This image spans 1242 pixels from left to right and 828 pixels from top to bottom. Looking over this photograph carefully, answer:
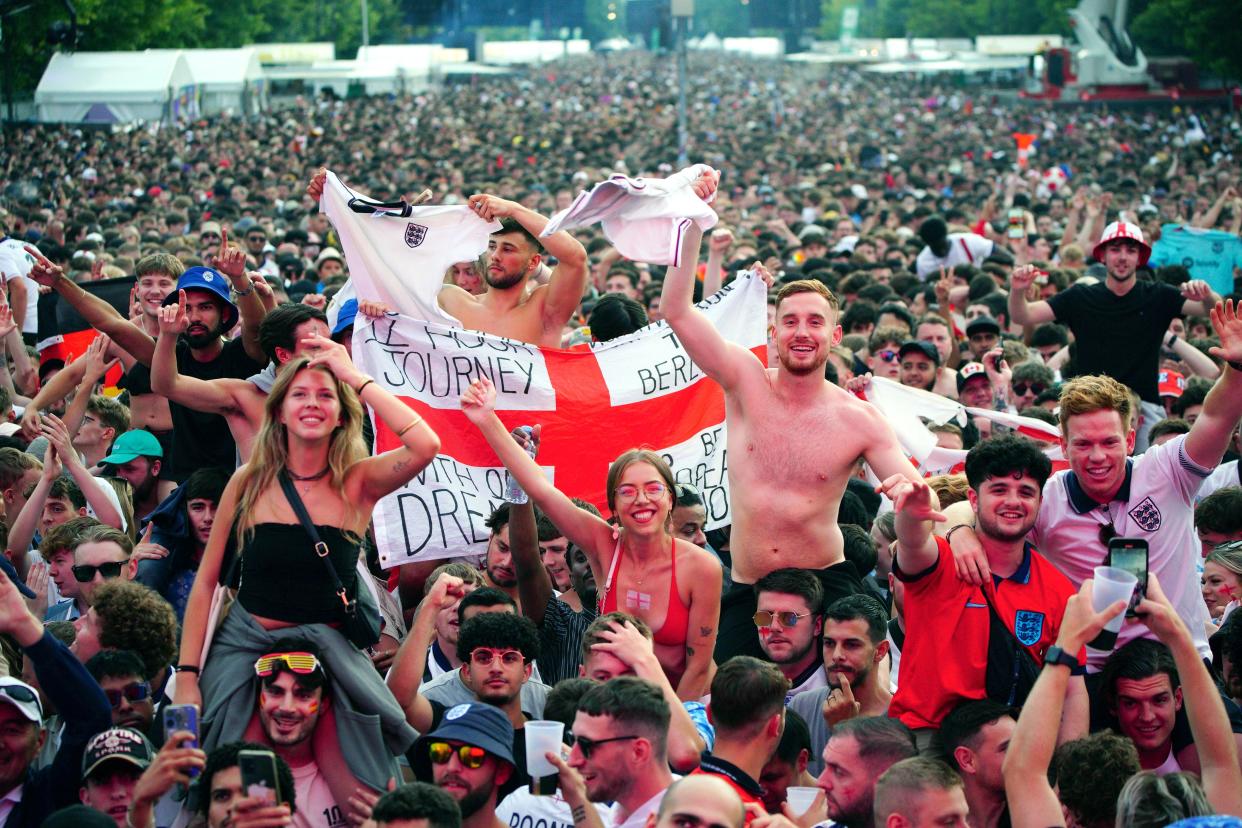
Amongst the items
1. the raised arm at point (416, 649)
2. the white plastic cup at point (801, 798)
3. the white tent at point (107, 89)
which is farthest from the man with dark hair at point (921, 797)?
the white tent at point (107, 89)

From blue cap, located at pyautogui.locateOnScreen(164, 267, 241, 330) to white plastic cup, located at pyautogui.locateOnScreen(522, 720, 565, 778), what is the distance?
3.31 metres

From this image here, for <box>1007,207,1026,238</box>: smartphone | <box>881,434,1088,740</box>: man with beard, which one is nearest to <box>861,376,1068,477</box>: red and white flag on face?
<box>881,434,1088,740</box>: man with beard

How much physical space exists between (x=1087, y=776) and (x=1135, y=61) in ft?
172

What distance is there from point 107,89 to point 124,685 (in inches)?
1525

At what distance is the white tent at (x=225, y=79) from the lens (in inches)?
1940

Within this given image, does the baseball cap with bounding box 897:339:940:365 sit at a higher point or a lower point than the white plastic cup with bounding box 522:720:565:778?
lower

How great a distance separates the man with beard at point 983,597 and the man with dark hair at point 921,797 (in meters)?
0.84

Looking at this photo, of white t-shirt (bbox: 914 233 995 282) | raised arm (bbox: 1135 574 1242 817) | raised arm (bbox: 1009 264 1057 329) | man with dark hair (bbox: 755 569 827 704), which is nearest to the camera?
raised arm (bbox: 1135 574 1242 817)

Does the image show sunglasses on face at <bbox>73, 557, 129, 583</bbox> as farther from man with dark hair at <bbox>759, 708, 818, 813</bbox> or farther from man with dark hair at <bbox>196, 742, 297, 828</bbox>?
man with dark hair at <bbox>759, 708, 818, 813</bbox>

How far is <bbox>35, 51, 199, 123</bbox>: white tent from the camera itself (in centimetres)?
4141

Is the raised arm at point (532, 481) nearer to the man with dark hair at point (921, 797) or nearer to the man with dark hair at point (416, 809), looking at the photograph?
the man with dark hair at point (416, 809)

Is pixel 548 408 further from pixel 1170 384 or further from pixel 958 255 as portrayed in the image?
pixel 958 255

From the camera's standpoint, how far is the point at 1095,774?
4.71 m

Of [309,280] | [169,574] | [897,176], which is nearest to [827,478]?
[169,574]
